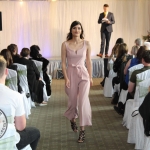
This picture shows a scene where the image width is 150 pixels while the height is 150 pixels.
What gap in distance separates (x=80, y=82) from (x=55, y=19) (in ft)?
27.9

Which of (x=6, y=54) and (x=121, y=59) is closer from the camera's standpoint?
(x=6, y=54)

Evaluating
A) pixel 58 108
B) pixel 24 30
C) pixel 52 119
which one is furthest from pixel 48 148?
pixel 24 30

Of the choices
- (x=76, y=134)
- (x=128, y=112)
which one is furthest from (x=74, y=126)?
(x=128, y=112)

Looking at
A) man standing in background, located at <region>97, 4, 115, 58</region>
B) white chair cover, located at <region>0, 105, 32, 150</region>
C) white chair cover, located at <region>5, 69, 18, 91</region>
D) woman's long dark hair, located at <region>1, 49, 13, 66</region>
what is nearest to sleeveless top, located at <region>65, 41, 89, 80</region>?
white chair cover, located at <region>5, 69, 18, 91</region>

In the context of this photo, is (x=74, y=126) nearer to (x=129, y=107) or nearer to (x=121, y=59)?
(x=129, y=107)

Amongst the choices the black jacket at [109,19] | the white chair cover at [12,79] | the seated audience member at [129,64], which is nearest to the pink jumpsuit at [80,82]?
the seated audience member at [129,64]

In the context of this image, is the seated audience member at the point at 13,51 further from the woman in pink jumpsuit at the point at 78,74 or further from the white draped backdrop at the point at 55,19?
the white draped backdrop at the point at 55,19

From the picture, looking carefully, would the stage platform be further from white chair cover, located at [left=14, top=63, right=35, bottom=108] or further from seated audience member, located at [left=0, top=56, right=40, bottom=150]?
seated audience member, located at [left=0, top=56, right=40, bottom=150]

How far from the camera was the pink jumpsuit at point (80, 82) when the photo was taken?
429 centimetres

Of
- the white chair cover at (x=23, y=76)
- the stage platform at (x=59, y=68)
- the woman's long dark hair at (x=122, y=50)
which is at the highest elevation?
the woman's long dark hair at (x=122, y=50)

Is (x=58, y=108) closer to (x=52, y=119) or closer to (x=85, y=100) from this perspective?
(x=52, y=119)

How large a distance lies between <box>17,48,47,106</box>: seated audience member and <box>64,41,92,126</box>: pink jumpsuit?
1.91m

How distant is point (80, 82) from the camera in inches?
171

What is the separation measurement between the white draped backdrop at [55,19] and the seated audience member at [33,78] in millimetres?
6192
